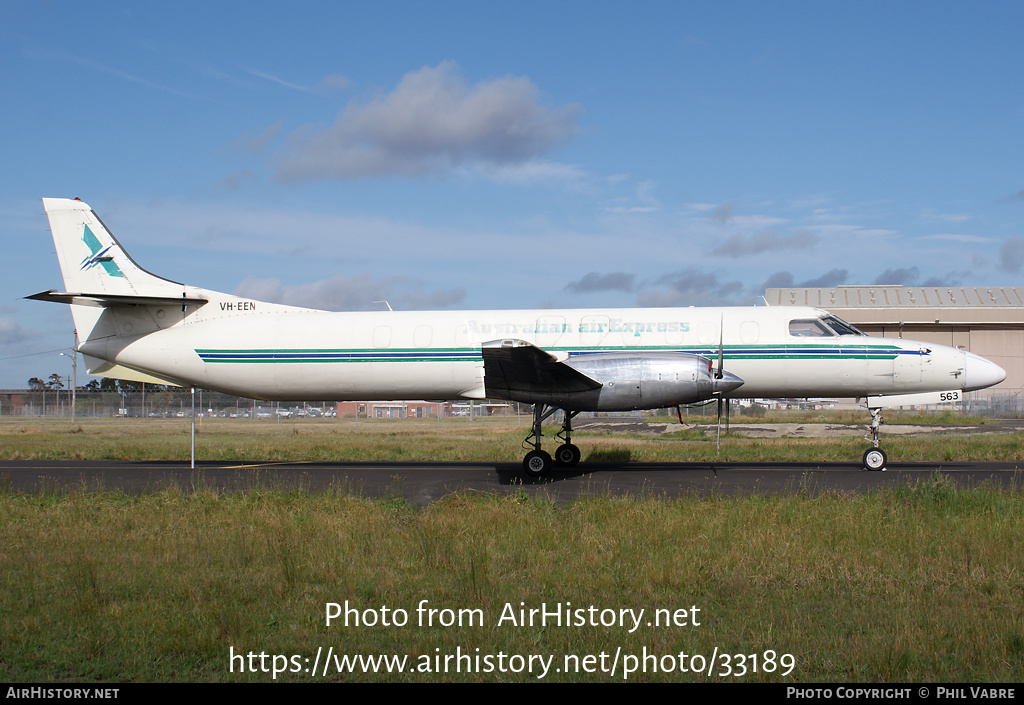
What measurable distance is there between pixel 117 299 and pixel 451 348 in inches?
357

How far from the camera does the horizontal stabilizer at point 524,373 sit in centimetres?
1599

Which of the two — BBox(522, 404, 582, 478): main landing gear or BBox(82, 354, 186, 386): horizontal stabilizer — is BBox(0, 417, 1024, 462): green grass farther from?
BBox(82, 354, 186, 386): horizontal stabilizer

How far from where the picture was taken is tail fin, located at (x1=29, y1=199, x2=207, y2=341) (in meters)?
21.3

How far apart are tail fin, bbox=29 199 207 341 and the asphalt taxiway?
14.5 ft

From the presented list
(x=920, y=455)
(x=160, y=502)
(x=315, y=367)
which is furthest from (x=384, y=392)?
(x=920, y=455)

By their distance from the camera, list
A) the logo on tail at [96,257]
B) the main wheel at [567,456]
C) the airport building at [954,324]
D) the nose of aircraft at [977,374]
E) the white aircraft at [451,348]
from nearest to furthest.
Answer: the white aircraft at [451,348], the nose of aircraft at [977,374], the main wheel at [567,456], the logo on tail at [96,257], the airport building at [954,324]

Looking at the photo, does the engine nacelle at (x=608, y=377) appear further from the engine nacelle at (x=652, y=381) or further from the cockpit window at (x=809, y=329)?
the cockpit window at (x=809, y=329)

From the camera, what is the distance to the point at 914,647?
245 inches

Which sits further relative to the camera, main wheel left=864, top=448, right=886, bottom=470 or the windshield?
the windshield

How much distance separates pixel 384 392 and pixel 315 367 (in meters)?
1.92

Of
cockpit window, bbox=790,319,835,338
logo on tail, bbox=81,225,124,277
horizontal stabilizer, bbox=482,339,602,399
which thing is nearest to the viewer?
horizontal stabilizer, bbox=482,339,602,399

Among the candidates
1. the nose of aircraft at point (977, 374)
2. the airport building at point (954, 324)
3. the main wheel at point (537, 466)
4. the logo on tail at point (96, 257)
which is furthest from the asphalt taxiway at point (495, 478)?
the airport building at point (954, 324)

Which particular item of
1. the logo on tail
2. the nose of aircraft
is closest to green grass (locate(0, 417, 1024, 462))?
the nose of aircraft

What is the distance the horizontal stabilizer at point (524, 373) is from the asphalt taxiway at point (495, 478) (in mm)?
2032
